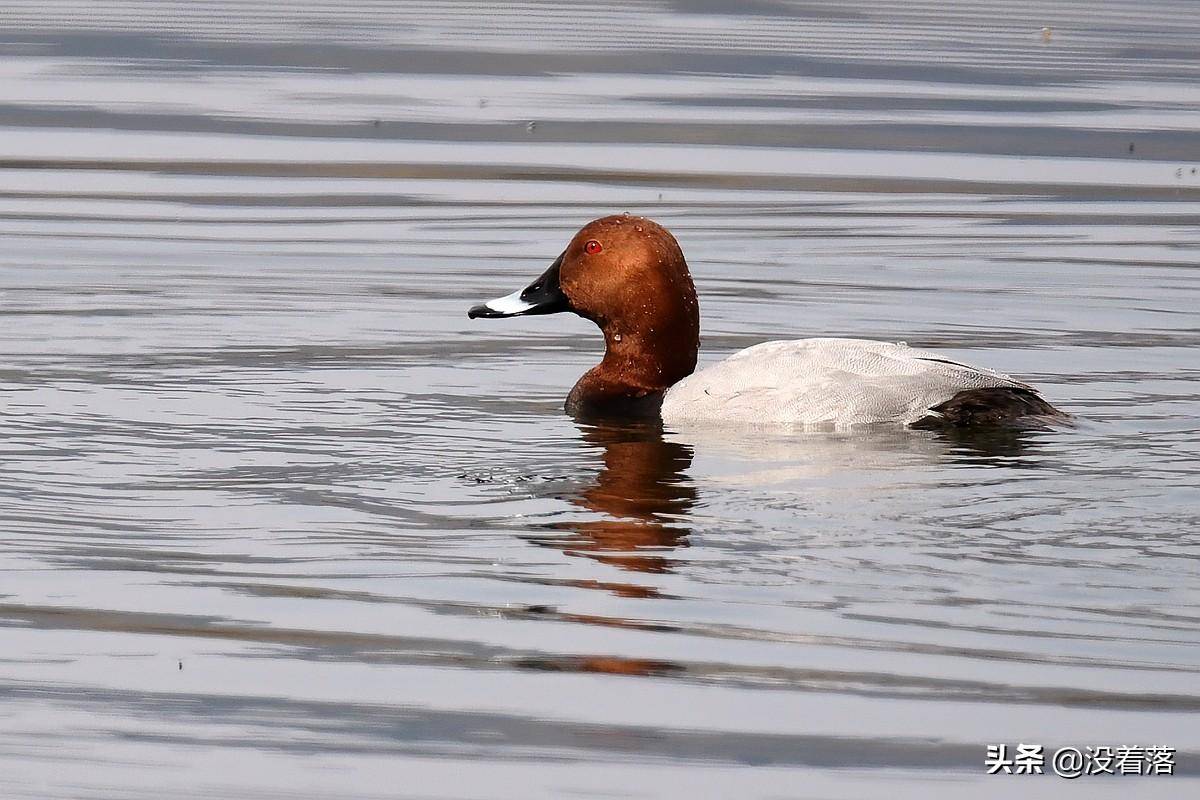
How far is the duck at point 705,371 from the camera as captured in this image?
Result: 775 centimetres

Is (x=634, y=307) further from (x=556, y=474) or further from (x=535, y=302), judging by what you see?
(x=556, y=474)

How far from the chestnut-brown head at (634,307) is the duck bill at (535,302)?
13 cm

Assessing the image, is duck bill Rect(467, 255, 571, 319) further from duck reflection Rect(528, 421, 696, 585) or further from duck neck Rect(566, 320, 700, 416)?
duck reflection Rect(528, 421, 696, 585)

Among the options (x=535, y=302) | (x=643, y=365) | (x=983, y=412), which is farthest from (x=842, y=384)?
(x=535, y=302)

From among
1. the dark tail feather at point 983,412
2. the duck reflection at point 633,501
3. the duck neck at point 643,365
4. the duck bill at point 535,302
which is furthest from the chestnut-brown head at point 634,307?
the dark tail feather at point 983,412

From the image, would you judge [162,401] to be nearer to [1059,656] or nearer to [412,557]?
[412,557]

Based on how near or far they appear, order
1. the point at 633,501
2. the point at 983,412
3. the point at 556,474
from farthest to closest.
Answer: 1. the point at 983,412
2. the point at 556,474
3. the point at 633,501

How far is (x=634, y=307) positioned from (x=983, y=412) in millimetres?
1505

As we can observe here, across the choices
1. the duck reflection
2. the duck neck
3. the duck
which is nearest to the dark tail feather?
the duck

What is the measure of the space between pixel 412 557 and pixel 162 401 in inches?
100

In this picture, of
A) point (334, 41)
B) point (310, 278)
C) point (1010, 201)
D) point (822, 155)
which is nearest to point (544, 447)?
point (310, 278)

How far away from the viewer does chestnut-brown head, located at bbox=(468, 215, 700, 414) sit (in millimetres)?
8461

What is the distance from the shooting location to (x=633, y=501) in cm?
681

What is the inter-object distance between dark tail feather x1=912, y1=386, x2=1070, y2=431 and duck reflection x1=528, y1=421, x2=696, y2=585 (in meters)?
0.89
